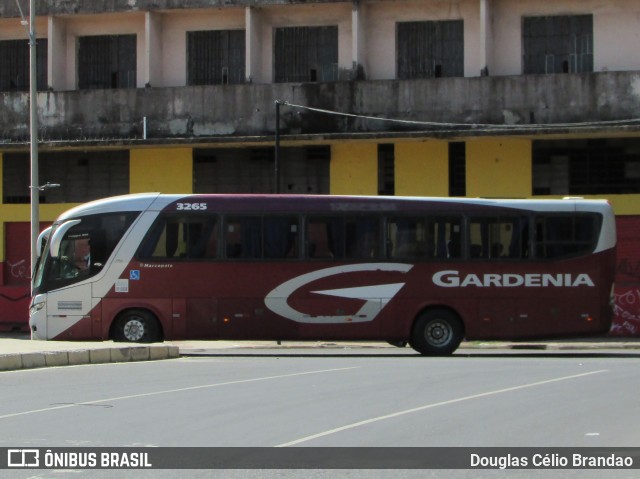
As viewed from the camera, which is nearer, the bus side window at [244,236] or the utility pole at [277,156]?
the bus side window at [244,236]

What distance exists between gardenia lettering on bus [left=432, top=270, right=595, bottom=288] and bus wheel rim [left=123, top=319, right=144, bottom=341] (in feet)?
20.2

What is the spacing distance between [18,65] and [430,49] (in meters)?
12.9

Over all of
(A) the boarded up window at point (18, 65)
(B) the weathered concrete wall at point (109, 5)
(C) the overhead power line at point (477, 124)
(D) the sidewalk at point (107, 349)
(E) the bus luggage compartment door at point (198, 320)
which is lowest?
(D) the sidewalk at point (107, 349)

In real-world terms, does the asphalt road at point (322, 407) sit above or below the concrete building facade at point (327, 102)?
below

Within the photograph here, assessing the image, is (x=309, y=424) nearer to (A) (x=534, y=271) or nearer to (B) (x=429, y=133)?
(A) (x=534, y=271)

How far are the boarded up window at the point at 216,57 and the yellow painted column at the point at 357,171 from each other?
13.5ft

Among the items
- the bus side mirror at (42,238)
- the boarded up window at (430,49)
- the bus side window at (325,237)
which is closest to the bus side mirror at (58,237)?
the bus side mirror at (42,238)

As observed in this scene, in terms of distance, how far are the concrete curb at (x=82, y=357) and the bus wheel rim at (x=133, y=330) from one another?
65.7 inches

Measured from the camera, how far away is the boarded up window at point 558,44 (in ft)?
112

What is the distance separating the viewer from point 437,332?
24.8 m

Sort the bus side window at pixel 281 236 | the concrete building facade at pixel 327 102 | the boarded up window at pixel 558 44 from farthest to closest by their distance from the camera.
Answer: the boarded up window at pixel 558 44
the concrete building facade at pixel 327 102
the bus side window at pixel 281 236

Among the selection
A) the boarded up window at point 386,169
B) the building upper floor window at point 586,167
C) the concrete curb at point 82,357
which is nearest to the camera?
the concrete curb at point 82,357

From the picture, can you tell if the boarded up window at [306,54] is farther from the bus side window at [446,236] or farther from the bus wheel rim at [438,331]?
the bus wheel rim at [438,331]

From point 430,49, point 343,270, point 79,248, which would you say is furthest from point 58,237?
point 430,49
